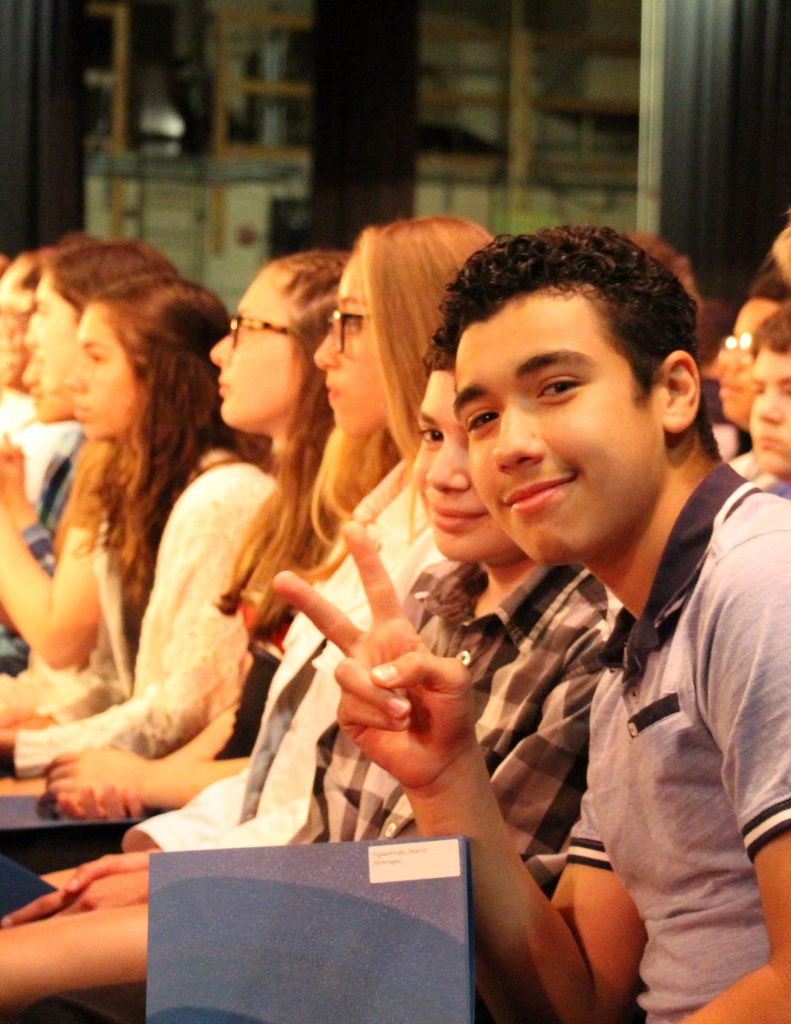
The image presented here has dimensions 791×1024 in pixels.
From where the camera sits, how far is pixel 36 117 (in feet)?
19.8

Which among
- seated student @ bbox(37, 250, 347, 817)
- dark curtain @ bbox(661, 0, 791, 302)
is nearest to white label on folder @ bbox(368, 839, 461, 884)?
seated student @ bbox(37, 250, 347, 817)

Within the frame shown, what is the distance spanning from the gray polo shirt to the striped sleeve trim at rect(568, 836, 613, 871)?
10cm

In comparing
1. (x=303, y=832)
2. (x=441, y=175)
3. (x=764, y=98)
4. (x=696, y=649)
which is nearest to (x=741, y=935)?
(x=696, y=649)

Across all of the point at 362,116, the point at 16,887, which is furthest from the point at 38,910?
the point at 362,116

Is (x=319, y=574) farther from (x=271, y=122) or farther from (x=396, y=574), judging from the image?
(x=271, y=122)

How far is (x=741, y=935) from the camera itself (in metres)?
1.17

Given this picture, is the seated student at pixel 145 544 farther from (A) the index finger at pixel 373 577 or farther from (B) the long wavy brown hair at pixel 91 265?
(A) the index finger at pixel 373 577

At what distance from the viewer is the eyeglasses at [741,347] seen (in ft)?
7.71

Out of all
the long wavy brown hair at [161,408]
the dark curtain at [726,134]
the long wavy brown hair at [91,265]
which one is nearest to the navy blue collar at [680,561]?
the long wavy brown hair at [161,408]

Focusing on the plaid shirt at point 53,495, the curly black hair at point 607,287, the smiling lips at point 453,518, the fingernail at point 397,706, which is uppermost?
the curly black hair at point 607,287

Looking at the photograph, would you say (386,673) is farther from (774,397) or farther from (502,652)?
(774,397)

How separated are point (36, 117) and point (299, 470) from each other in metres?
4.01

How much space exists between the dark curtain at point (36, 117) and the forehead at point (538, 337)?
16.7 feet

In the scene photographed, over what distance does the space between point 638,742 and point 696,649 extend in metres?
0.10
